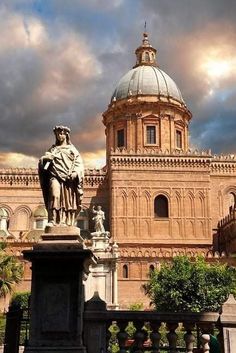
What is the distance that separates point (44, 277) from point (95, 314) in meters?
0.88

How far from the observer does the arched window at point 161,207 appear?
4516 cm

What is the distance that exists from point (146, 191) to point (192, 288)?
668 inches

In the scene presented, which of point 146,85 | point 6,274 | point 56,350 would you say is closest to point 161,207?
point 146,85

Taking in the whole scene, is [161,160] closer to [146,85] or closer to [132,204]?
[132,204]

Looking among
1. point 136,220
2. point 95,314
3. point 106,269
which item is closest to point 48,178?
point 95,314

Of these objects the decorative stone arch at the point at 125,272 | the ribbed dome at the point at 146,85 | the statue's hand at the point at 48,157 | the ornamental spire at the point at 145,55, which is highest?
the ornamental spire at the point at 145,55

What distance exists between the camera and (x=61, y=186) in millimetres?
7086

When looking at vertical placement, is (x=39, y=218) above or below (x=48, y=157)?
above

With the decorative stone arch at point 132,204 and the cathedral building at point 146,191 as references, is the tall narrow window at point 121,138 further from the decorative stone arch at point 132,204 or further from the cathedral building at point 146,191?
the decorative stone arch at point 132,204

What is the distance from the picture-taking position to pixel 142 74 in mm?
51781

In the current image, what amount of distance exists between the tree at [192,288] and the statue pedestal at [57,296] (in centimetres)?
2205

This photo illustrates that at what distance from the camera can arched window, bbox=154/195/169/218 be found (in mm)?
45156

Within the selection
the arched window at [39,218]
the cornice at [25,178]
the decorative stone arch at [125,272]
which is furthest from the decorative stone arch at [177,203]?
the arched window at [39,218]

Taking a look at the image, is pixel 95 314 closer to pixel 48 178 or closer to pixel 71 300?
pixel 71 300
